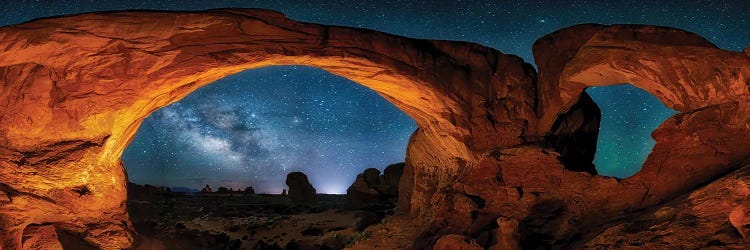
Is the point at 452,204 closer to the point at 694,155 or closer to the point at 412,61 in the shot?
the point at 412,61

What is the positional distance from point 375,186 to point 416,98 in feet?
52.2

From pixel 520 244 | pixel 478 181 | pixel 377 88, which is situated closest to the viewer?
pixel 520 244

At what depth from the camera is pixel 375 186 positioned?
83.6ft

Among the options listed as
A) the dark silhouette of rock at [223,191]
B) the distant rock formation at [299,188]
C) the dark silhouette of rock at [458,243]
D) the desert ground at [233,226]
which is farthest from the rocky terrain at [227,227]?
the dark silhouette of rock at [223,191]

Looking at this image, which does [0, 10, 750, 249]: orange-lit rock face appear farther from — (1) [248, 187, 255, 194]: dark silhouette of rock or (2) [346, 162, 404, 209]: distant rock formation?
(1) [248, 187, 255, 194]: dark silhouette of rock

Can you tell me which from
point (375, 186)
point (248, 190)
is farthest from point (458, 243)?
point (248, 190)

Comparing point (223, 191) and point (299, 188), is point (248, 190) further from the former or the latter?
point (299, 188)

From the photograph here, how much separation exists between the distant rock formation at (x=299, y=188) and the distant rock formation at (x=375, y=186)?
6.99 m

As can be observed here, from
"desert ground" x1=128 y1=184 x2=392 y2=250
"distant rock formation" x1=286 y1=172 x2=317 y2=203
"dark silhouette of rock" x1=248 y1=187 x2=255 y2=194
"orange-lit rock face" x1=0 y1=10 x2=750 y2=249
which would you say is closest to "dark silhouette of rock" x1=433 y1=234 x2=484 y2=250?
"orange-lit rock face" x1=0 y1=10 x2=750 y2=249

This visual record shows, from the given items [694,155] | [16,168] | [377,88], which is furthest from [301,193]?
[694,155]

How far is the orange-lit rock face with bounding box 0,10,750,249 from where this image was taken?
6773 mm

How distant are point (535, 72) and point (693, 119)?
3.56 metres

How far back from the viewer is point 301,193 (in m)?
32.3

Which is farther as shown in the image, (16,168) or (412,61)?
(412,61)
